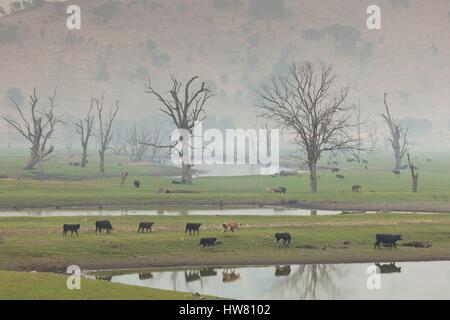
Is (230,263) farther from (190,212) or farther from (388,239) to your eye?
(190,212)

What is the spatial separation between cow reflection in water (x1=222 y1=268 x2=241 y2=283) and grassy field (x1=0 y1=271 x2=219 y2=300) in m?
6.90

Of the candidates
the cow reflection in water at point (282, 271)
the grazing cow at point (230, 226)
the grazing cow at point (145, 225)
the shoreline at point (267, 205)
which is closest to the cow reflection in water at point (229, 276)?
the cow reflection in water at point (282, 271)

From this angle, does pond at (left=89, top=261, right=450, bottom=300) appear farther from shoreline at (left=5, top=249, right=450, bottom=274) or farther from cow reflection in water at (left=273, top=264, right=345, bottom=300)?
shoreline at (left=5, top=249, right=450, bottom=274)

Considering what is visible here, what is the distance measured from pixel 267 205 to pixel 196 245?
1235 inches

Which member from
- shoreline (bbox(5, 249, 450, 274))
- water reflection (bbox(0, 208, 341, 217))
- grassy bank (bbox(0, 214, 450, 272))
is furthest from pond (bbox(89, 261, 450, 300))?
water reflection (bbox(0, 208, 341, 217))

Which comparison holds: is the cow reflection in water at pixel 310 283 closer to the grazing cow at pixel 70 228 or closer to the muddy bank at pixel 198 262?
the muddy bank at pixel 198 262

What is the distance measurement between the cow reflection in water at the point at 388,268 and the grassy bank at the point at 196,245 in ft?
4.12

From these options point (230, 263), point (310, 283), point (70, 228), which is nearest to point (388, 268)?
point (310, 283)

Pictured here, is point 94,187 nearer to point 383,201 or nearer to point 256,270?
point 383,201

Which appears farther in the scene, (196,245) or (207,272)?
(196,245)

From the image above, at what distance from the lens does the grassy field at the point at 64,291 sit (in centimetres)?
3189

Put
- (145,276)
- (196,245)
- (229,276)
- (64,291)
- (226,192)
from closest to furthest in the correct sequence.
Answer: (64,291) → (145,276) → (229,276) → (196,245) → (226,192)

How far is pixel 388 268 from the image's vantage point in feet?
144

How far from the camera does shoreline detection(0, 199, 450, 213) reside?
241 feet
